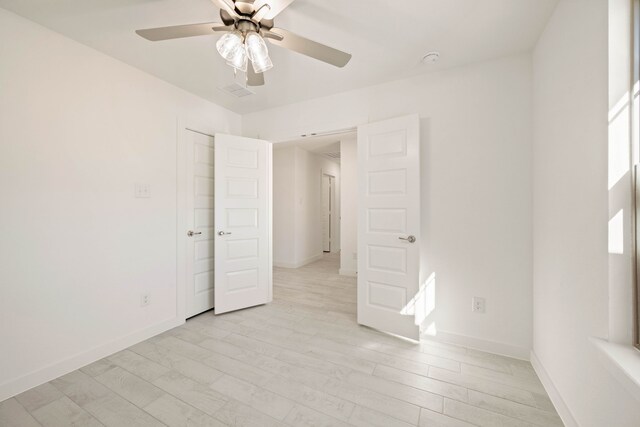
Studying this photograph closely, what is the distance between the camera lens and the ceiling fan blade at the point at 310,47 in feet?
4.36

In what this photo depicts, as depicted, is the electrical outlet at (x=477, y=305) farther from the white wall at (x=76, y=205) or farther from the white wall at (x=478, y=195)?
the white wall at (x=76, y=205)

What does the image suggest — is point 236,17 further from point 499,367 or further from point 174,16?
point 499,367

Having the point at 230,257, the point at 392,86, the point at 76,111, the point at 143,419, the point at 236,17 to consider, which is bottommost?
the point at 143,419

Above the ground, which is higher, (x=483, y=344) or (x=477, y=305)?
(x=477, y=305)

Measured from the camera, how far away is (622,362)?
94cm

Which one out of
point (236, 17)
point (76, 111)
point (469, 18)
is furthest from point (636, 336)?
point (76, 111)

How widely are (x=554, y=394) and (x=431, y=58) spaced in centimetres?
251

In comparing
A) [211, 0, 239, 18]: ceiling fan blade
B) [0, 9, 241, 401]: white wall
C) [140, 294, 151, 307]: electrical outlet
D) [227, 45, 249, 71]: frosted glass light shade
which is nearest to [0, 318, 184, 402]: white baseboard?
[0, 9, 241, 401]: white wall

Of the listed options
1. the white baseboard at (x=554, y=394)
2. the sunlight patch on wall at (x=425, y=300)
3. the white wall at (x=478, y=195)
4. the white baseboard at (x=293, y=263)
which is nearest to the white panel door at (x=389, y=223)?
the sunlight patch on wall at (x=425, y=300)

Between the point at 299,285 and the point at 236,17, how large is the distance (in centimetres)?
345

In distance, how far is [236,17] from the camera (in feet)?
4.19

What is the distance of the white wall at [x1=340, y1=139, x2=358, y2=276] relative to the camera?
4.59 meters

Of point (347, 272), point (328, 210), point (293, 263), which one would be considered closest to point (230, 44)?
point (347, 272)

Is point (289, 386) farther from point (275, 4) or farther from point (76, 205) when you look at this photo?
point (275, 4)
